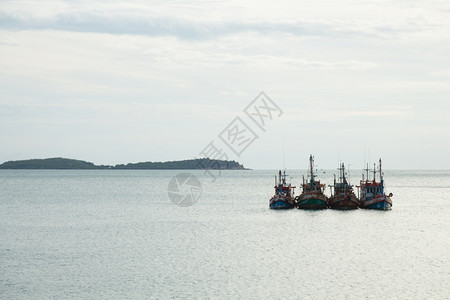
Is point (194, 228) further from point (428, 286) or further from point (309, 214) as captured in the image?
point (428, 286)

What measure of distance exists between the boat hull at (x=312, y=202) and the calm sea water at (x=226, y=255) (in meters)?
4.07

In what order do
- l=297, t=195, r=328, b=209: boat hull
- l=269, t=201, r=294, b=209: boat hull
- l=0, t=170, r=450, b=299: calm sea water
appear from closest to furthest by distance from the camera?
l=0, t=170, r=450, b=299: calm sea water, l=297, t=195, r=328, b=209: boat hull, l=269, t=201, r=294, b=209: boat hull

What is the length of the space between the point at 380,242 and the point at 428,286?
77.0 feet

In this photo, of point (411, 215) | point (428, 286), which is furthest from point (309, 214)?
point (428, 286)

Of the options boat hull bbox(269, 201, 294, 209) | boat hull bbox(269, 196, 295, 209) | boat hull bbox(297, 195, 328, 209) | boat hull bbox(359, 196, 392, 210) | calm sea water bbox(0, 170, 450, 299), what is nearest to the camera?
calm sea water bbox(0, 170, 450, 299)

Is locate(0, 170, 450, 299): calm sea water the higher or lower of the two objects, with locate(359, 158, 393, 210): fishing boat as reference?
lower

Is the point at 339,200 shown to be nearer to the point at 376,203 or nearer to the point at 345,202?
the point at 345,202

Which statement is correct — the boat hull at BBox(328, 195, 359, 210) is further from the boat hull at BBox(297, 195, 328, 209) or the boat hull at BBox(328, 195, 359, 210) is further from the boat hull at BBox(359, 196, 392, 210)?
the boat hull at BBox(297, 195, 328, 209)

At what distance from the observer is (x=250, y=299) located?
42250mm

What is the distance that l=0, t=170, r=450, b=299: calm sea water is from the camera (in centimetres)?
4491

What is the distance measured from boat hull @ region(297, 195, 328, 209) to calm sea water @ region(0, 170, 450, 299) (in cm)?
407

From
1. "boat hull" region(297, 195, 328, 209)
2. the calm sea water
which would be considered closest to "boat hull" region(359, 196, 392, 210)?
the calm sea water

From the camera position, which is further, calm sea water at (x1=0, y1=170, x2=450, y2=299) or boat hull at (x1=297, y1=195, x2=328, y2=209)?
boat hull at (x1=297, y1=195, x2=328, y2=209)

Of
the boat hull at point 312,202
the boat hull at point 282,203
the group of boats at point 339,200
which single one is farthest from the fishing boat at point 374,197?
the boat hull at point 282,203
